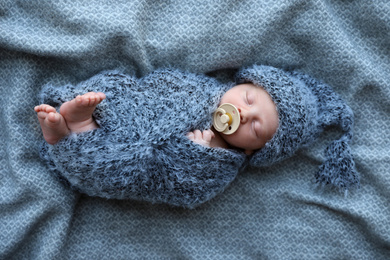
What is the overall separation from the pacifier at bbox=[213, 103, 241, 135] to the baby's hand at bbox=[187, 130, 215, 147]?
4 cm

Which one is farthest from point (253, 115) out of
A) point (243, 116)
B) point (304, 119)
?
point (304, 119)

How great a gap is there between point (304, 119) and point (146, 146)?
0.46m

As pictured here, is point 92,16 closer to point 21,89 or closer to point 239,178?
point 21,89

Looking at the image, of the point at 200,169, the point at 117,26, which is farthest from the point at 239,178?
the point at 117,26

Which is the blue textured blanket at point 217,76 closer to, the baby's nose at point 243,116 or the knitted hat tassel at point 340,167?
the knitted hat tassel at point 340,167

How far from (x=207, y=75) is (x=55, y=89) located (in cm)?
46

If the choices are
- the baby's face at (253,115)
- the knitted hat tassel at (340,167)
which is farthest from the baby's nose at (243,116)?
the knitted hat tassel at (340,167)

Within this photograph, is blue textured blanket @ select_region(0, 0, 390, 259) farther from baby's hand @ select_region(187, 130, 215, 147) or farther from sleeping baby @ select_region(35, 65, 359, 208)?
baby's hand @ select_region(187, 130, 215, 147)

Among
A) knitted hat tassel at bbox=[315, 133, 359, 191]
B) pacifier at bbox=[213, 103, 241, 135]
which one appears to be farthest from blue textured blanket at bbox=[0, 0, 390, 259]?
pacifier at bbox=[213, 103, 241, 135]

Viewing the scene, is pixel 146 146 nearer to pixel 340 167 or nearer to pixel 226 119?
pixel 226 119

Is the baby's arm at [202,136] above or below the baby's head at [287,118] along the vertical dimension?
below

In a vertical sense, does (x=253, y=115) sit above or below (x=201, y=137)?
above

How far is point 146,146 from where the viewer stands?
116cm

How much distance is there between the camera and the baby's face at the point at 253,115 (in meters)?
1.22
